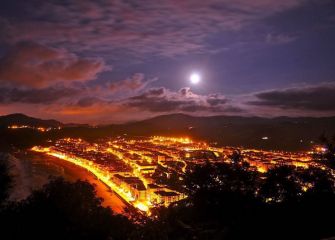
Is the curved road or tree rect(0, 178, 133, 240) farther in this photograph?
the curved road

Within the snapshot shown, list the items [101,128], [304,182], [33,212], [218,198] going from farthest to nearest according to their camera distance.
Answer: [101,128] < [304,182] < [218,198] < [33,212]

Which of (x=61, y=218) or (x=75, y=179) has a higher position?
(x=61, y=218)

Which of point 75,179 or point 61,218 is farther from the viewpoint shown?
point 75,179

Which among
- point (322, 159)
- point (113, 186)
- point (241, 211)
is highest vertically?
point (322, 159)

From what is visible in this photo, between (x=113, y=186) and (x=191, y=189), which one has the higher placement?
(x=191, y=189)

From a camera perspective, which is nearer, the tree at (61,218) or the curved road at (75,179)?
the tree at (61,218)

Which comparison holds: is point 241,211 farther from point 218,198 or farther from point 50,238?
point 50,238

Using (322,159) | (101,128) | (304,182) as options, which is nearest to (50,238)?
(304,182)

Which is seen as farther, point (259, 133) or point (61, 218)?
point (259, 133)

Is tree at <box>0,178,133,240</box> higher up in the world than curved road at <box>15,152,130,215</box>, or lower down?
higher up

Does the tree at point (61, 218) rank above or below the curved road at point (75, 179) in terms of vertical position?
above

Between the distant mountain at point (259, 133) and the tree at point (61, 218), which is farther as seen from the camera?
the distant mountain at point (259, 133)
